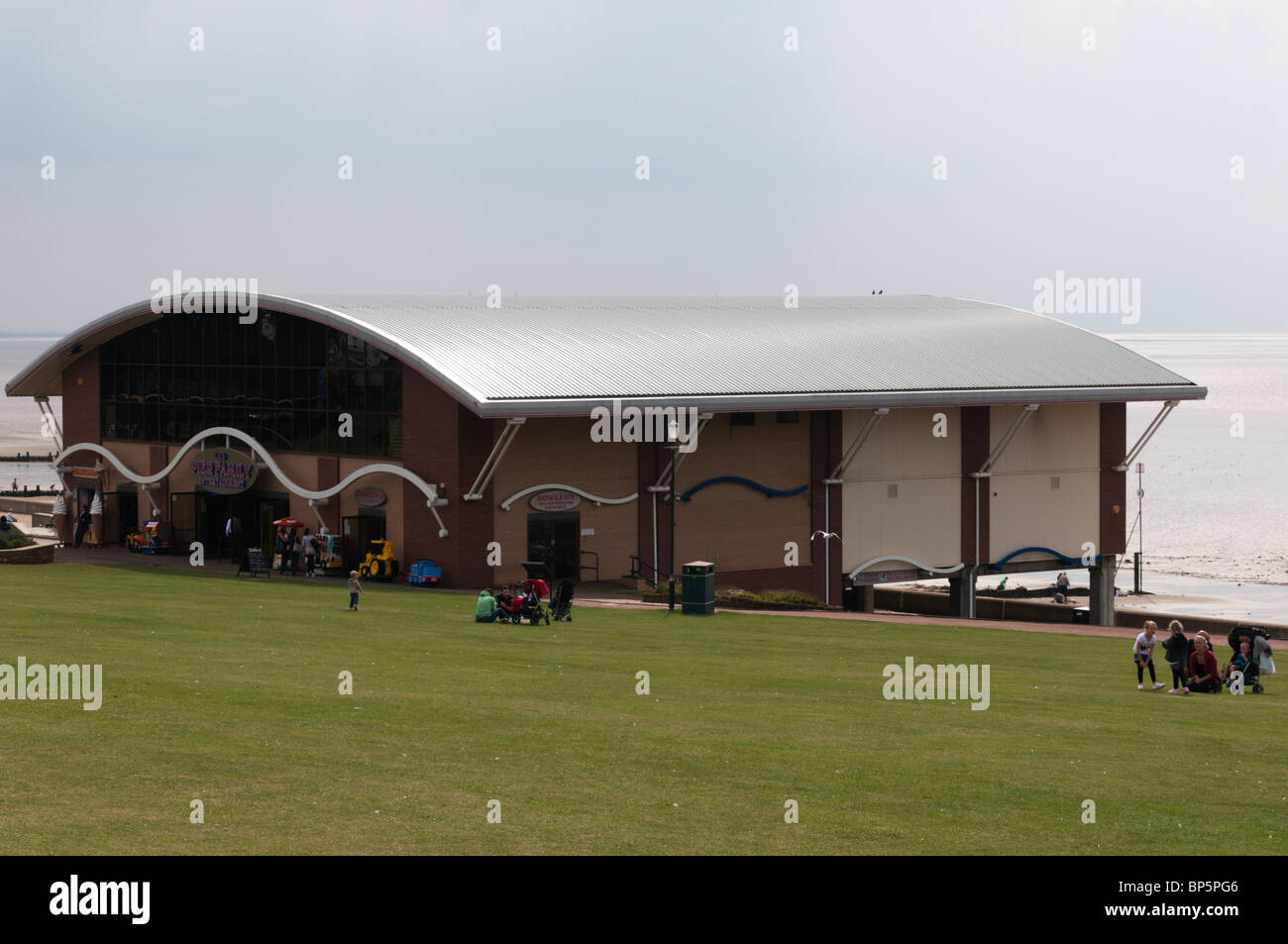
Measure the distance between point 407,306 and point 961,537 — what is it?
21476mm

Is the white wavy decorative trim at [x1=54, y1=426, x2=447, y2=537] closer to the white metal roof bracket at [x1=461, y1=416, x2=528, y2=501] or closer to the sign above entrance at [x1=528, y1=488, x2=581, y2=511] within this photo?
the white metal roof bracket at [x1=461, y1=416, x2=528, y2=501]

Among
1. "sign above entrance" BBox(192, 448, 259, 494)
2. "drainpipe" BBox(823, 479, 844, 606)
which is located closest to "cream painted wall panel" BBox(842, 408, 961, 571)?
"drainpipe" BBox(823, 479, 844, 606)

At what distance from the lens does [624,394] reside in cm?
4584

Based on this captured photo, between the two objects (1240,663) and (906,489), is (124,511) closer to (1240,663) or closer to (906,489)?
(906,489)

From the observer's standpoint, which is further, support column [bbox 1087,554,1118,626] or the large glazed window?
support column [bbox 1087,554,1118,626]

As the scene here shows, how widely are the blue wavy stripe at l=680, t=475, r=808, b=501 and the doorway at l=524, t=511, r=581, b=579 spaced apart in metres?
4.04

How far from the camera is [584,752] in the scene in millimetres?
17734

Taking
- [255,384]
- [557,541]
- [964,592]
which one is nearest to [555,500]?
[557,541]

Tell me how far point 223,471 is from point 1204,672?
36.0 metres

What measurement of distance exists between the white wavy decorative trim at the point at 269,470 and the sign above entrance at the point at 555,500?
9.60 feet

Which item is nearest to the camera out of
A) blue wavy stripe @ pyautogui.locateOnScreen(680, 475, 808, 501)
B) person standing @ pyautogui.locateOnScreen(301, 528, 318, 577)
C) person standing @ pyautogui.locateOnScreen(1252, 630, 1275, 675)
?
person standing @ pyautogui.locateOnScreen(1252, 630, 1275, 675)

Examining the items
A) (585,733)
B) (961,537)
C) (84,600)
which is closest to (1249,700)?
(585,733)

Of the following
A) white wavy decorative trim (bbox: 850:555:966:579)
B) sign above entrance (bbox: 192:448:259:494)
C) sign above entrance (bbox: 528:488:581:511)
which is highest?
sign above entrance (bbox: 192:448:259:494)

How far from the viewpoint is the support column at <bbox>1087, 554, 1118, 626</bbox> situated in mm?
61062
